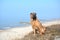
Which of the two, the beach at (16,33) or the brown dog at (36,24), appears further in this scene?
the beach at (16,33)

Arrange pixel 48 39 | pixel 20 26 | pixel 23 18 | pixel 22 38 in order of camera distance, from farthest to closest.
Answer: pixel 23 18 < pixel 20 26 < pixel 22 38 < pixel 48 39

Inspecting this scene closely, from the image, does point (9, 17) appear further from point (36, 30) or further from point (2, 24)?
point (36, 30)

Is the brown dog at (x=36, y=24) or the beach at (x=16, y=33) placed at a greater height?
the brown dog at (x=36, y=24)

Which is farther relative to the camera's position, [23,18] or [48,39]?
[23,18]

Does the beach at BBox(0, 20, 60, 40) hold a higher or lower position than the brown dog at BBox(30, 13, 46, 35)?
lower

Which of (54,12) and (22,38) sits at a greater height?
(54,12)

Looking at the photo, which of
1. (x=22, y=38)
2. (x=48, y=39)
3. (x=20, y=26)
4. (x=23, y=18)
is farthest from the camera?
(x=23, y=18)

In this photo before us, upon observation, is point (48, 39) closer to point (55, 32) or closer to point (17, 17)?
point (55, 32)

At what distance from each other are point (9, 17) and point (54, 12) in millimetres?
1038

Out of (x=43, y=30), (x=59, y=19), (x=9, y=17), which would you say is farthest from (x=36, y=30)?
(x=59, y=19)

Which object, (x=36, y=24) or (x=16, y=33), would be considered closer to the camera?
(x=36, y=24)

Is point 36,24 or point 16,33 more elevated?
point 36,24

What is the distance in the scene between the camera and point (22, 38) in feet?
11.4

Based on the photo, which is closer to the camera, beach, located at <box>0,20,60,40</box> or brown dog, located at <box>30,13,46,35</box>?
brown dog, located at <box>30,13,46,35</box>
